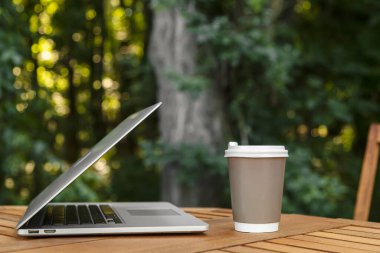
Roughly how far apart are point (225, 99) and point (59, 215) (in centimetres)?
291

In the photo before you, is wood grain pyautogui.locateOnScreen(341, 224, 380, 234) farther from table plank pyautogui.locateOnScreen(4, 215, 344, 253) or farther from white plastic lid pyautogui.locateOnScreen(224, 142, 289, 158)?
white plastic lid pyautogui.locateOnScreen(224, 142, 289, 158)

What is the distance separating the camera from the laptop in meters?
0.83

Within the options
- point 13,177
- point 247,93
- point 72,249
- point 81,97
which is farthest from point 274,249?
point 81,97

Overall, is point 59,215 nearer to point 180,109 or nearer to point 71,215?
point 71,215

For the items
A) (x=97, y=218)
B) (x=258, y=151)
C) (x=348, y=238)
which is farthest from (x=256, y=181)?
(x=97, y=218)

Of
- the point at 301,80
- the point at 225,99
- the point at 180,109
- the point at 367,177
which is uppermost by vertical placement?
the point at 301,80

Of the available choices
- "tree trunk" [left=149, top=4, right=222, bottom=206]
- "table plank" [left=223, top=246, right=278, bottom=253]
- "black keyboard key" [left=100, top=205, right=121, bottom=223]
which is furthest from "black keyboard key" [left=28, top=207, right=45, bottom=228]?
"tree trunk" [left=149, top=4, right=222, bottom=206]

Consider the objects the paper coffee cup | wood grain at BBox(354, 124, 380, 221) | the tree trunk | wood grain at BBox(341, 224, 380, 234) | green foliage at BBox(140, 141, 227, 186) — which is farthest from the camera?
the tree trunk

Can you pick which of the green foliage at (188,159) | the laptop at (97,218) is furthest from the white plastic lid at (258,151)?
the green foliage at (188,159)

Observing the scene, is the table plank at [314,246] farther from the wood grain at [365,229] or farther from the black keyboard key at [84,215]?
the black keyboard key at [84,215]

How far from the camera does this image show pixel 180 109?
363 cm

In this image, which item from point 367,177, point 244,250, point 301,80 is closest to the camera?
point 244,250

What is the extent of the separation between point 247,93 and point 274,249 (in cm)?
303

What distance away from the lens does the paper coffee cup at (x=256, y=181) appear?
89cm
